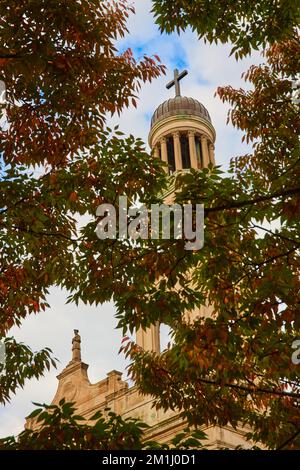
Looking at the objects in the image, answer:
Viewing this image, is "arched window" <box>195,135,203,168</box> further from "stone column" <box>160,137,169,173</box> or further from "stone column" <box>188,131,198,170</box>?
"stone column" <box>160,137,169,173</box>

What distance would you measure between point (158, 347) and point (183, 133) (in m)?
11.9

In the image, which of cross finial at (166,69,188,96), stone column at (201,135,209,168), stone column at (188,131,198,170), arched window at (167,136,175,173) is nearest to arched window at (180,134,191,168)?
stone column at (188,131,198,170)

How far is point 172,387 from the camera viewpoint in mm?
9664

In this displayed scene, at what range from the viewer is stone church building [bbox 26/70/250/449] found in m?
21.0

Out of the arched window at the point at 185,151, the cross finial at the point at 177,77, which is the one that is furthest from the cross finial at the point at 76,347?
the cross finial at the point at 177,77

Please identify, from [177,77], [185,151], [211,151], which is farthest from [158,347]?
[177,77]

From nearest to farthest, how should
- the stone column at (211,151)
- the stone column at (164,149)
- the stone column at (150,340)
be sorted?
the stone column at (150,340), the stone column at (164,149), the stone column at (211,151)

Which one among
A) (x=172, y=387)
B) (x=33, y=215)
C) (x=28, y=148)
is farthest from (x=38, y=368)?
(x=28, y=148)

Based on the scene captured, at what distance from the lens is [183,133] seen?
100 ft

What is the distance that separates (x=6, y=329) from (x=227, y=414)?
3.69 meters

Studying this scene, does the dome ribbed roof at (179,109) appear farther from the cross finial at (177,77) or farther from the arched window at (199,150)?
the cross finial at (177,77)

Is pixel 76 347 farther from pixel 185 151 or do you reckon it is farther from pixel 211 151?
pixel 211 151

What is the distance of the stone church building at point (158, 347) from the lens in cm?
2100
